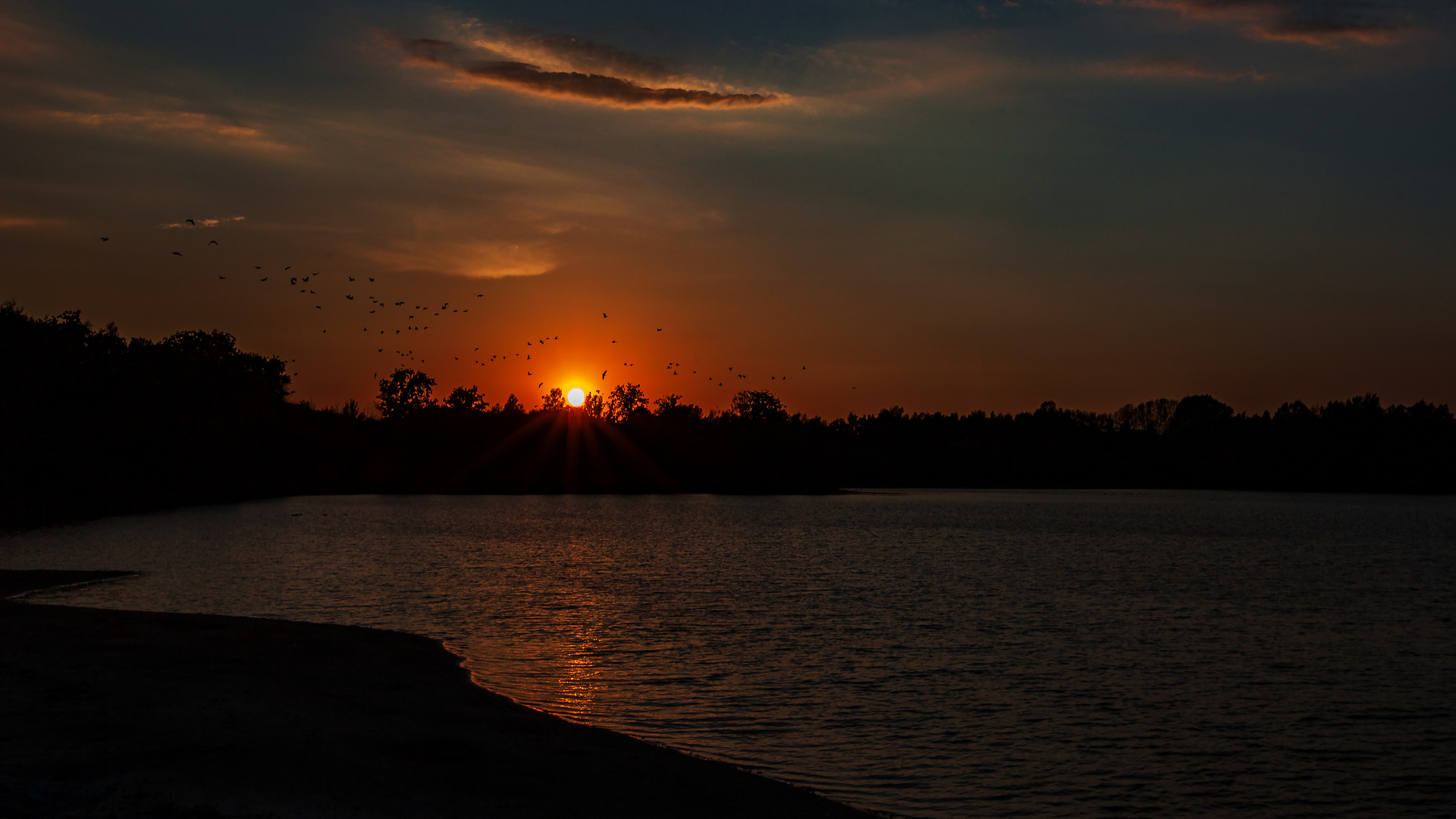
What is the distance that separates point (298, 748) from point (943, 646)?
838 inches

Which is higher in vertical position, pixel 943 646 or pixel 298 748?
pixel 298 748

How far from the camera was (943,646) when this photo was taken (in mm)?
32562

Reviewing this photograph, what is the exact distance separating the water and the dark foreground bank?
2148mm

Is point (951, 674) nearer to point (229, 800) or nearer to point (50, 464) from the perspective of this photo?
point (229, 800)

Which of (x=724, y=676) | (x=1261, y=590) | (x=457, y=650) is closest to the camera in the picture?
(x=724, y=676)

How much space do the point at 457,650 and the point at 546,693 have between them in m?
6.47

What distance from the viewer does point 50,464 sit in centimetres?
11488

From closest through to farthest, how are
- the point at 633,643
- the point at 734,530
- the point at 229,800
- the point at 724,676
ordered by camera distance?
the point at 229,800 → the point at 724,676 → the point at 633,643 → the point at 734,530

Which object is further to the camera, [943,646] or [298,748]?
[943,646]

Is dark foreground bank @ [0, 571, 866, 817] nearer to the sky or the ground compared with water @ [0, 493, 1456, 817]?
nearer to the sky

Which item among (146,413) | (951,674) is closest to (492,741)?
(951,674)

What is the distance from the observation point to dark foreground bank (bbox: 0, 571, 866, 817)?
1438cm

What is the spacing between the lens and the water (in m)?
19.1

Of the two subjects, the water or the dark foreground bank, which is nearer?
the dark foreground bank
